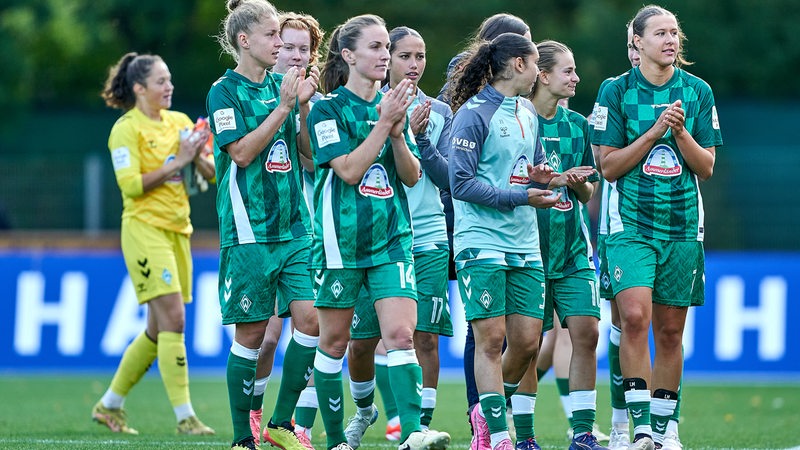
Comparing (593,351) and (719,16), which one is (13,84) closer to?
→ (719,16)

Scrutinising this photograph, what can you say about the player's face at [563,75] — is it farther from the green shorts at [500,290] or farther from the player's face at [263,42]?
the player's face at [263,42]

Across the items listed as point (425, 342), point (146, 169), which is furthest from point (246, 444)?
point (146, 169)

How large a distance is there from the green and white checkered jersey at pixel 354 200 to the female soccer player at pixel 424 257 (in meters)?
0.85

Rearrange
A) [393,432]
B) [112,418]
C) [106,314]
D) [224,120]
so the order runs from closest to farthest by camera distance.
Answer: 1. [224,120]
2. [393,432]
3. [112,418]
4. [106,314]

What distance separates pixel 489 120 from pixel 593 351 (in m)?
1.40

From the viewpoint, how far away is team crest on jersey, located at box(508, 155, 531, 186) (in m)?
7.11

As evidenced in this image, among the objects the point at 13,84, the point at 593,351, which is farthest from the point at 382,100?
the point at 13,84

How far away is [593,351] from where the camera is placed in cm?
732

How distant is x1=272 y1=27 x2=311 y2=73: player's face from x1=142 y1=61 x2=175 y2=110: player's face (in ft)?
5.55

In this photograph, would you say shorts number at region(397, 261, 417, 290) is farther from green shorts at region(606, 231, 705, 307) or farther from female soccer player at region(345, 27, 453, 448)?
green shorts at region(606, 231, 705, 307)

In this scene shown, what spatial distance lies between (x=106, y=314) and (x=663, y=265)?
8279 millimetres

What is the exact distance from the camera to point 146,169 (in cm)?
944

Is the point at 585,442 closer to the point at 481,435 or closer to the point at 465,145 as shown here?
the point at 481,435

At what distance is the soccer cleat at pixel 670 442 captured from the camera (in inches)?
284
